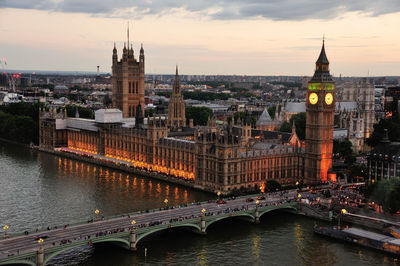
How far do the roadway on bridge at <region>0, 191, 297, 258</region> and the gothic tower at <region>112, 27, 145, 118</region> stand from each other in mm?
96131

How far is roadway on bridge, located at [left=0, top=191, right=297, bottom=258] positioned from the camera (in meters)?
74.5

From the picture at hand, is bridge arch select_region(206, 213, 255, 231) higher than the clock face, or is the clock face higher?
the clock face

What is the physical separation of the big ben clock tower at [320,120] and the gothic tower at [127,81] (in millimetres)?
84134

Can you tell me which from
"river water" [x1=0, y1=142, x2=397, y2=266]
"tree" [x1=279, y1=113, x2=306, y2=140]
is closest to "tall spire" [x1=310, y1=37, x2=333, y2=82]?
"river water" [x1=0, y1=142, x2=397, y2=266]

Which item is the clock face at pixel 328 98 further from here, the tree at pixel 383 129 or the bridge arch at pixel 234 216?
the tree at pixel 383 129

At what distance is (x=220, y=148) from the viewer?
117 meters

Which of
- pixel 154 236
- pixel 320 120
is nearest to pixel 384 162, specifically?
pixel 320 120

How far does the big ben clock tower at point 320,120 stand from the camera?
12100cm

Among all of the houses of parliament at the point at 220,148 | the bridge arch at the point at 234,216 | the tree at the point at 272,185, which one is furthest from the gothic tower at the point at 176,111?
the bridge arch at the point at 234,216

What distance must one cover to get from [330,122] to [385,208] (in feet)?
99.9

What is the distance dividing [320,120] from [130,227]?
55.8 meters

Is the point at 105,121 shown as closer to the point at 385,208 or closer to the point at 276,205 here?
the point at 276,205

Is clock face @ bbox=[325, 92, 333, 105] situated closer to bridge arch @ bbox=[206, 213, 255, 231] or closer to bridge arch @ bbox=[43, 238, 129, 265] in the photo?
bridge arch @ bbox=[206, 213, 255, 231]

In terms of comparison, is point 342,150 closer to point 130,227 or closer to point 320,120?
point 320,120
